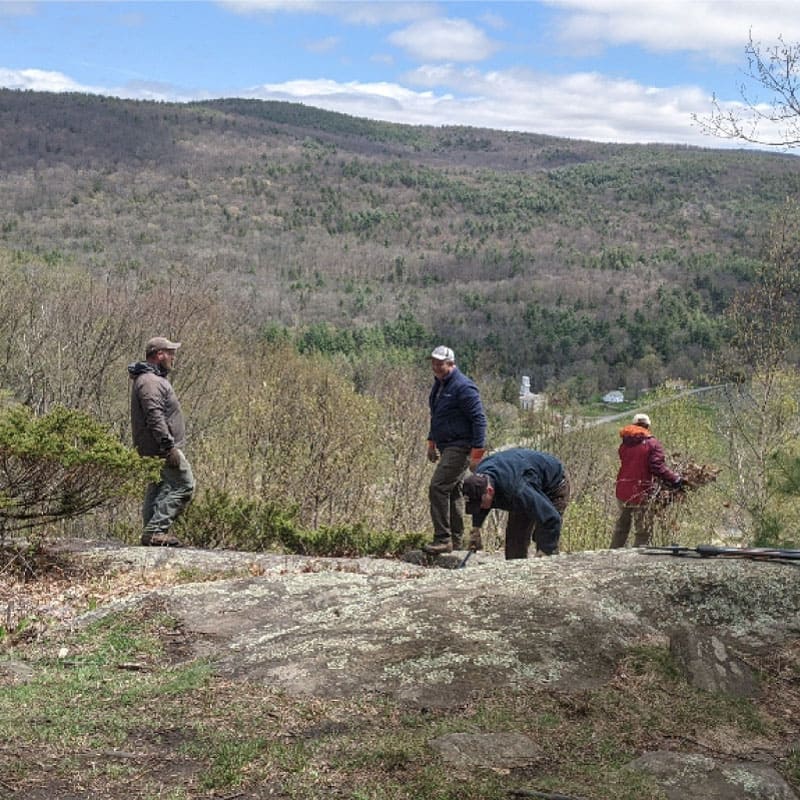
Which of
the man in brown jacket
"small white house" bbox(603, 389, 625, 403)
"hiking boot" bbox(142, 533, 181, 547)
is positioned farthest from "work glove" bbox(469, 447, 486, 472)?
"small white house" bbox(603, 389, 625, 403)

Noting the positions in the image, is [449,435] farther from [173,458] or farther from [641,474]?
[173,458]

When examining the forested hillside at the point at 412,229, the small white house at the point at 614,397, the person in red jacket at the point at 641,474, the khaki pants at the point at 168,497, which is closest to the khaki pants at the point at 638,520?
the person in red jacket at the point at 641,474

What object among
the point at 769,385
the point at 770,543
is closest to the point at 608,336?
the point at 769,385

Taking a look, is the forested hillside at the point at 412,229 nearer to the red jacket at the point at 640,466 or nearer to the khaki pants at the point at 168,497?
the khaki pants at the point at 168,497

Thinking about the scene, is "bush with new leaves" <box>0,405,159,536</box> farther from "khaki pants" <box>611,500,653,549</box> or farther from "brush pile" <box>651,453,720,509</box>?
"brush pile" <box>651,453,720,509</box>

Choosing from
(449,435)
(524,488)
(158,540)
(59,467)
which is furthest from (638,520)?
(59,467)

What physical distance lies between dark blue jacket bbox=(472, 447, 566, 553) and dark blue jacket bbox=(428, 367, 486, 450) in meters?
1.37

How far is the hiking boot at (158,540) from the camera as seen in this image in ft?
31.6

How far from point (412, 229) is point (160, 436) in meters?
155

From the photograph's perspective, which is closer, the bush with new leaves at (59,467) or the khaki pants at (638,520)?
the bush with new leaves at (59,467)

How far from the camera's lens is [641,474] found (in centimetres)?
992

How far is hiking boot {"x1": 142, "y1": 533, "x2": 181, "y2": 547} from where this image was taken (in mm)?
9641

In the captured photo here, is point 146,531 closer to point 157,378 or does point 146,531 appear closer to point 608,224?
point 157,378

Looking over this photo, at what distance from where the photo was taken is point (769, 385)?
25562mm
